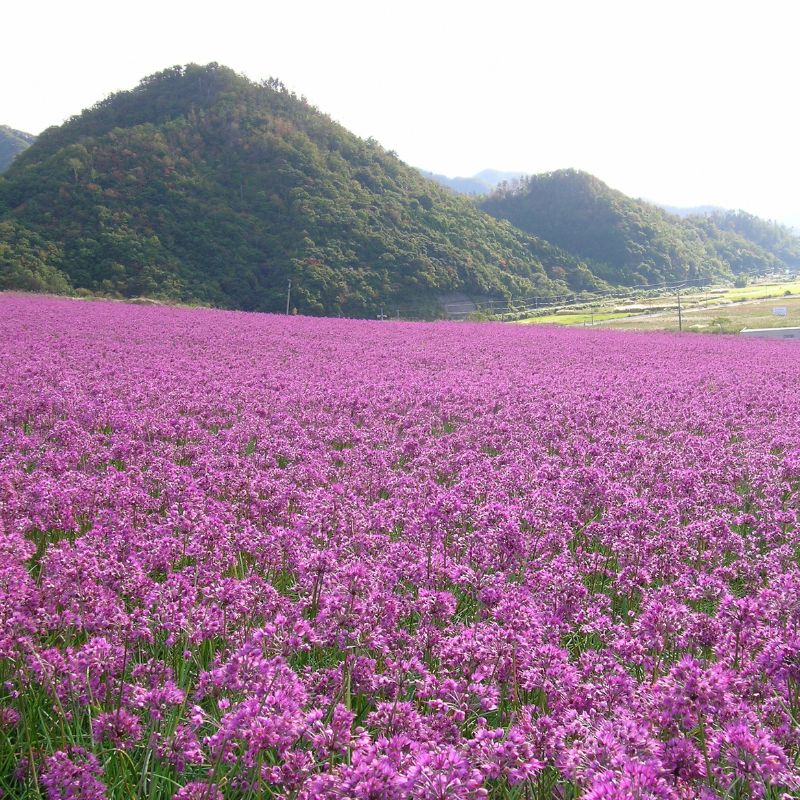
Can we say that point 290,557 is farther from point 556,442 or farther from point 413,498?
point 556,442

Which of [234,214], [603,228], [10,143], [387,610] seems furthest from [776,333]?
[10,143]

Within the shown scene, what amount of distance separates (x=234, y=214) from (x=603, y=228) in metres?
65.8

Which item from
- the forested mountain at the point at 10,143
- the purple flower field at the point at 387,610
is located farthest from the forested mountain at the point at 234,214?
the forested mountain at the point at 10,143

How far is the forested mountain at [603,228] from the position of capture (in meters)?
97.4

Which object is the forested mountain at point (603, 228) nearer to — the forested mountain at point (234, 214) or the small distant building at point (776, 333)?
the forested mountain at point (234, 214)

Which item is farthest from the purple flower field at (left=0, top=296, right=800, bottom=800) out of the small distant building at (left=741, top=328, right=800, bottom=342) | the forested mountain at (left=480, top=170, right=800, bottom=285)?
the forested mountain at (left=480, top=170, right=800, bottom=285)

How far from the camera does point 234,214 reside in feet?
190

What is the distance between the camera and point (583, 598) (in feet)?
10.3

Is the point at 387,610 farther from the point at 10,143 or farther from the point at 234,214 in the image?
the point at 10,143

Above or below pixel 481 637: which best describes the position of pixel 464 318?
above

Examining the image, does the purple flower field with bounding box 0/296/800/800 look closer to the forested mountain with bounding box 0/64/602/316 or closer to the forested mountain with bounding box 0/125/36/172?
the forested mountain with bounding box 0/64/602/316

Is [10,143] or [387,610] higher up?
[10,143]

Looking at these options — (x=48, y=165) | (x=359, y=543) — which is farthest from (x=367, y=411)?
(x=48, y=165)

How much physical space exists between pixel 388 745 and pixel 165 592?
1.46m
